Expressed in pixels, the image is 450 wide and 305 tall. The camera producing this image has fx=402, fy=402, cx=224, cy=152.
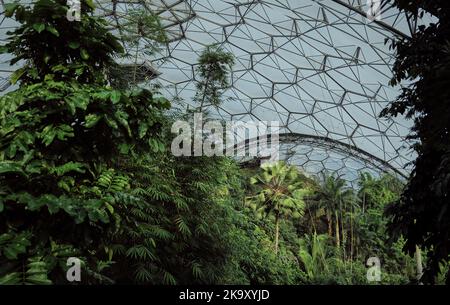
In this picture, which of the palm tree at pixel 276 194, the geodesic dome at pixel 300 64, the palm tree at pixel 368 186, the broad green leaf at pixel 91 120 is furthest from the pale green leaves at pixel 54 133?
the palm tree at pixel 368 186

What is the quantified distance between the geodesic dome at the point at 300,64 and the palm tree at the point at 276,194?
5.44m

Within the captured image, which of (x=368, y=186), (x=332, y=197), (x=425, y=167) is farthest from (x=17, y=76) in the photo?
(x=368, y=186)

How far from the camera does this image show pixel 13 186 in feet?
10.7

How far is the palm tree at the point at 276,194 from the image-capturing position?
28391mm

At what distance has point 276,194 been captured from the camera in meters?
28.5

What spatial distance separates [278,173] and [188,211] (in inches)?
803

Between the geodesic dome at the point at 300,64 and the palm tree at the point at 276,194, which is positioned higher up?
the geodesic dome at the point at 300,64

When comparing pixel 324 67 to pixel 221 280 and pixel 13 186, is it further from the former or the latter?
pixel 13 186

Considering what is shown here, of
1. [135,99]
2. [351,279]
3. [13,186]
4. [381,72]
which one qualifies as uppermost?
[381,72]

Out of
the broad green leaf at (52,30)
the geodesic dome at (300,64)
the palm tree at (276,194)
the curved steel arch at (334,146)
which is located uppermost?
the geodesic dome at (300,64)

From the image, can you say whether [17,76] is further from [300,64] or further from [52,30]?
[300,64]

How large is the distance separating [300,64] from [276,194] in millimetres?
9156

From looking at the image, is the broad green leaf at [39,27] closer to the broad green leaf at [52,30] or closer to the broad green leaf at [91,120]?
the broad green leaf at [52,30]
